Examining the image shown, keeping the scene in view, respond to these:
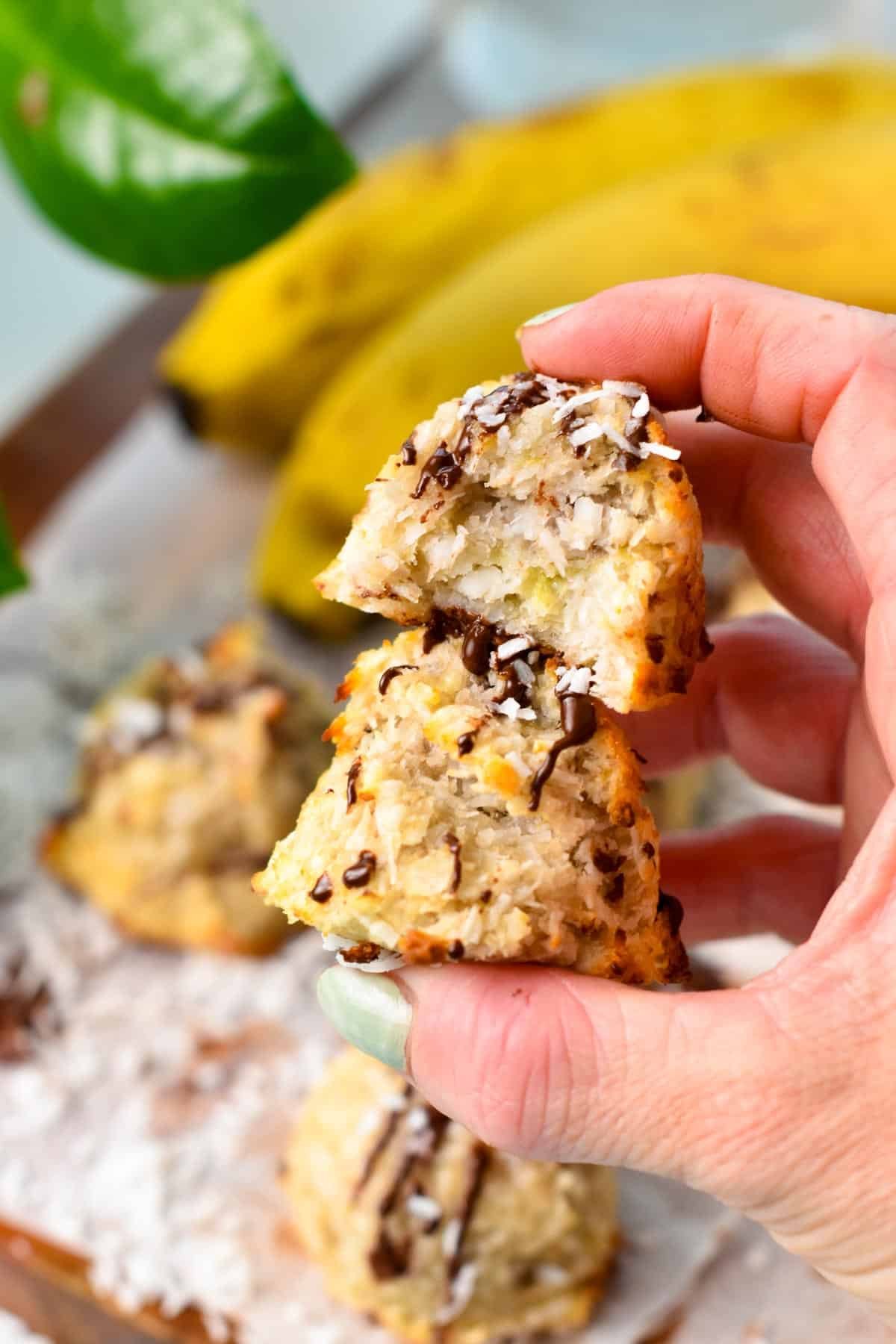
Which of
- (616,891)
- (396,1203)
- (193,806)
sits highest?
(616,891)

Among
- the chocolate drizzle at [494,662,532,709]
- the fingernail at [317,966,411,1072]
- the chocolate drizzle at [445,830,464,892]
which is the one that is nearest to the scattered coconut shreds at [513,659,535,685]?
the chocolate drizzle at [494,662,532,709]

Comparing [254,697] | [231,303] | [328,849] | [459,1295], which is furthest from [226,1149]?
[231,303]

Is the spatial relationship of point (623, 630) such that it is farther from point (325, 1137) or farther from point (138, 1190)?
point (138, 1190)

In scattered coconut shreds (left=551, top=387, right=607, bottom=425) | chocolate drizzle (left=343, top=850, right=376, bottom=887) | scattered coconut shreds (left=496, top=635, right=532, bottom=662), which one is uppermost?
scattered coconut shreds (left=551, top=387, right=607, bottom=425)

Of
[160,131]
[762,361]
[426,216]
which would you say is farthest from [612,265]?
[762,361]

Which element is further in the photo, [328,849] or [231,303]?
[231,303]

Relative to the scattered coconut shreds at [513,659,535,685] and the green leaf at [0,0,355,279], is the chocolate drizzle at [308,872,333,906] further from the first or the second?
the green leaf at [0,0,355,279]

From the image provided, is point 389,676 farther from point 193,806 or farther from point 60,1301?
point 60,1301
